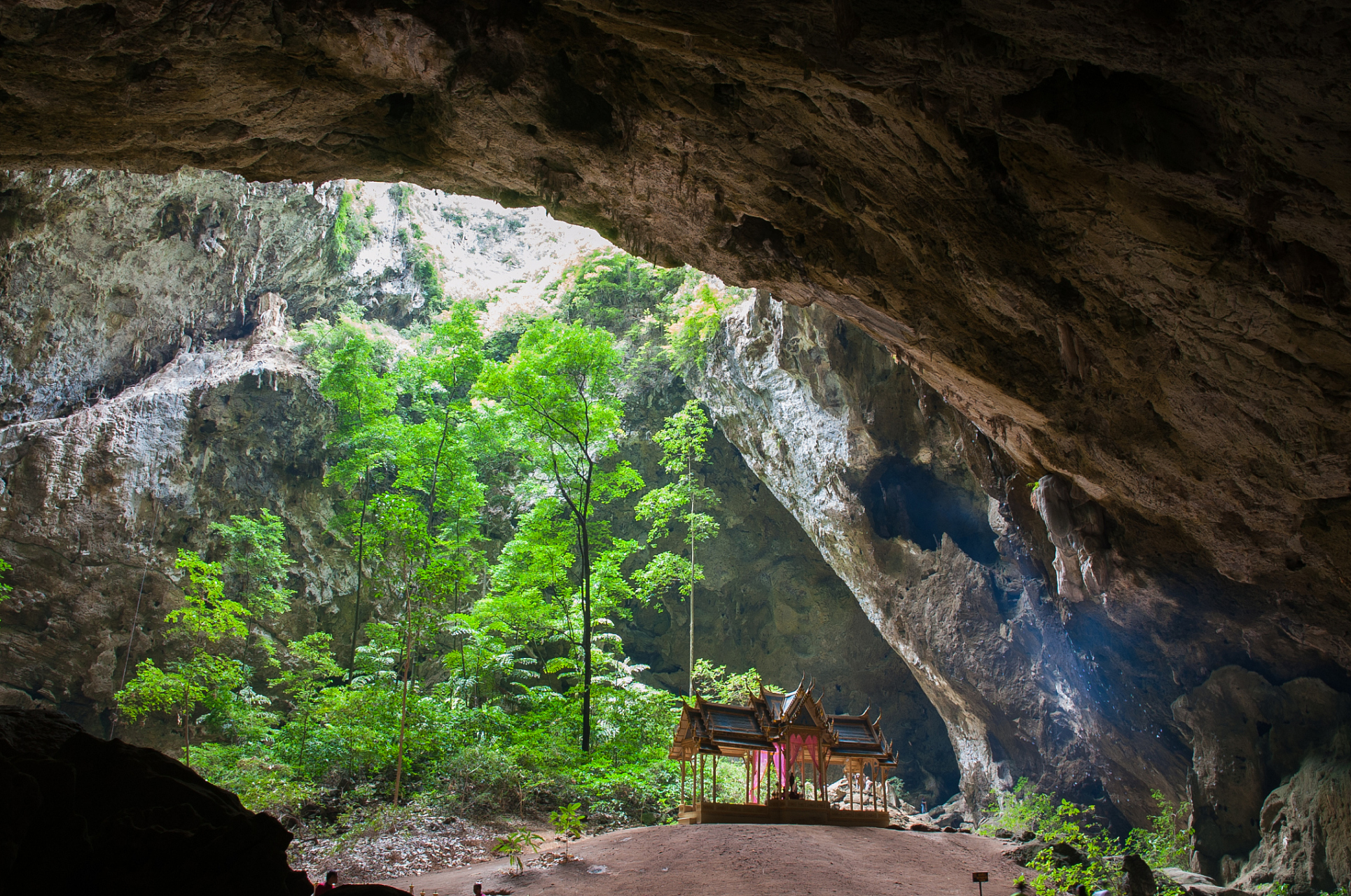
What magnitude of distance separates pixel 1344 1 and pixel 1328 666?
10.2 meters

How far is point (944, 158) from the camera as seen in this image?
515 cm

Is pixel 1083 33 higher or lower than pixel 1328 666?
higher

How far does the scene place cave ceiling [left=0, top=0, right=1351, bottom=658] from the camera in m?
3.78

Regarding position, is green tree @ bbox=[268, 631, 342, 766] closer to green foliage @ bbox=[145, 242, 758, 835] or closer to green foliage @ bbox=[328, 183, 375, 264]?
green foliage @ bbox=[145, 242, 758, 835]

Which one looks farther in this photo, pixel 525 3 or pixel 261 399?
pixel 261 399

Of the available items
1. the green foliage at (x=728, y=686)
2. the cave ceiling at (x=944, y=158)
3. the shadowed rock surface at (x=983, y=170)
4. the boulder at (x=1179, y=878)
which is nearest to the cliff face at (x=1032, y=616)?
the shadowed rock surface at (x=983, y=170)

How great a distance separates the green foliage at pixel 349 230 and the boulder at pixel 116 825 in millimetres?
18085

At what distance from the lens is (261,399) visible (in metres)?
17.9

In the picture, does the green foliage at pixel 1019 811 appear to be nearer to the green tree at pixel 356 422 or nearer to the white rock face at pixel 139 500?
the green tree at pixel 356 422

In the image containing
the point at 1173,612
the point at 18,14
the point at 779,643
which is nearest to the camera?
the point at 18,14

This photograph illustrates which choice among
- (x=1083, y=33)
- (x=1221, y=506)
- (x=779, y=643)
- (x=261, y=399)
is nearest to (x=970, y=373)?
(x=1221, y=506)

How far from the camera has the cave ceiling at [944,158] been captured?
12.4 feet

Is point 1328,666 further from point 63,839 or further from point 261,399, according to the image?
point 261,399

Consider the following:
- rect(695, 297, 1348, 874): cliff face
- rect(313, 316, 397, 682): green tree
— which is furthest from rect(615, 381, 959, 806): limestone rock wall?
rect(313, 316, 397, 682): green tree
